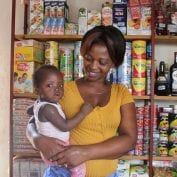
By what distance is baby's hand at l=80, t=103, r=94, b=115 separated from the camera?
3.22ft

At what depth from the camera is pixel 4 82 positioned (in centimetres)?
207

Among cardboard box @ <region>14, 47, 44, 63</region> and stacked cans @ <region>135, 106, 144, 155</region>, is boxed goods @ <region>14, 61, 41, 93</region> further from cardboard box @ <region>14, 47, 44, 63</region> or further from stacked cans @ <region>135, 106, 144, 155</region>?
stacked cans @ <region>135, 106, 144, 155</region>

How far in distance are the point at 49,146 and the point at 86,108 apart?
17cm

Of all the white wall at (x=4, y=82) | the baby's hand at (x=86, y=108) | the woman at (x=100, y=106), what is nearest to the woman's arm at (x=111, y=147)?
the woman at (x=100, y=106)

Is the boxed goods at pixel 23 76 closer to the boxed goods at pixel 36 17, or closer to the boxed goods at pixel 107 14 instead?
the boxed goods at pixel 36 17

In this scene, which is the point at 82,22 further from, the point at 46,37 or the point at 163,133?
the point at 163,133

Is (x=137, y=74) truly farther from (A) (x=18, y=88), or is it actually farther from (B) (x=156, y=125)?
(A) (x=18, y=88)

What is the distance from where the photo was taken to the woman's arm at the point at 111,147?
85 cm

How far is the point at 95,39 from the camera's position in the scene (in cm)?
100

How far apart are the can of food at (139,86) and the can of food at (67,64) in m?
0.37

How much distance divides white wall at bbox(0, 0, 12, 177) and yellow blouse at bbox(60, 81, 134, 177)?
3.51 feet

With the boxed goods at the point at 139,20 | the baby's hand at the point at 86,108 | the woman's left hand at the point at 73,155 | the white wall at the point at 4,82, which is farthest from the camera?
the white wall at the point at 4,82

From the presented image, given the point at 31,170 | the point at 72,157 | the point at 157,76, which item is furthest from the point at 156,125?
the point at 72,157

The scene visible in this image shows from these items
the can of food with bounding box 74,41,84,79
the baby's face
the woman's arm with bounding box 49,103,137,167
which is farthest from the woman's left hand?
the can of food with bounding box 74,41,84,79
